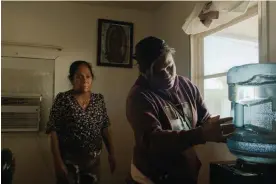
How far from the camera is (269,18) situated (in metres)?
1.42

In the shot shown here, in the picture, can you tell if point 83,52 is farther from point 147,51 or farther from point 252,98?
point 252,98

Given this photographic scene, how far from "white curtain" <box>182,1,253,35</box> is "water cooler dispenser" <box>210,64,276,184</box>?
0.40m

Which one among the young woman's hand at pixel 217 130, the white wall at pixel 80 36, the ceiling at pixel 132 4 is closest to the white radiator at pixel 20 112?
the white wall at pixel 80 36

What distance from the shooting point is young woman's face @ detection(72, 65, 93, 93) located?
1984 millimetres

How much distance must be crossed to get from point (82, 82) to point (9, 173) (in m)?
0.81

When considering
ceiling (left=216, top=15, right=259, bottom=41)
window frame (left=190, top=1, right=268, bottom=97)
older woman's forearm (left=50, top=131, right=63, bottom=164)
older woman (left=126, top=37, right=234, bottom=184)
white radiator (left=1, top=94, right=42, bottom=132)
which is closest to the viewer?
older woman (left=126, top=37, right=234, bottom=184)

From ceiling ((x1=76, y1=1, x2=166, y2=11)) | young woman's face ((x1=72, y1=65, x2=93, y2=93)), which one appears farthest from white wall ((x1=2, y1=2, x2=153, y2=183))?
young woman's face ((x1=72, y1=65, x2=93, y2=93))

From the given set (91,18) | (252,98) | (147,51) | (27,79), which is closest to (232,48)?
(252,98)

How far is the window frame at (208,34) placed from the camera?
4.72 ft

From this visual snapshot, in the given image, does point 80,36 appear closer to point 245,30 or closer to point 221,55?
point 221,55

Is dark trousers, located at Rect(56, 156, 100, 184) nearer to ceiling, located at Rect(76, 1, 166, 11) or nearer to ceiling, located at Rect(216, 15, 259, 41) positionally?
ceiling, located at Rect(216, 15, 259, 41)

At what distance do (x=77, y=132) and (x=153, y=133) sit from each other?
3.12ft

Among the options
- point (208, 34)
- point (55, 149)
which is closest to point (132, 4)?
point (208, 34)

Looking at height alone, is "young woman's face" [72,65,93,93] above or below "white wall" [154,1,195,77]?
below
